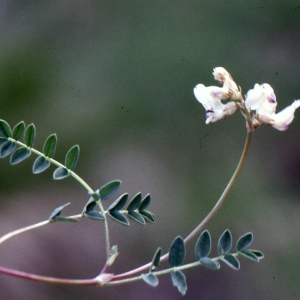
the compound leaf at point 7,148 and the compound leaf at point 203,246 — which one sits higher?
the compound leaf at point 7,148

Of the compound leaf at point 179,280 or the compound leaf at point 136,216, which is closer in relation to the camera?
the compound leaf at point 179,280

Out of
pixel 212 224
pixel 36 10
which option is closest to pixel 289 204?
pixel 212 224

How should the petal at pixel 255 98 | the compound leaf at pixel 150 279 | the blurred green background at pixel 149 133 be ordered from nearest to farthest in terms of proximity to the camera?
the compound leaf at pixel 150 279, the petal at pixel 255 98, the blurred green background at pixel 149 133

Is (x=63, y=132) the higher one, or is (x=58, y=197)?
(x=63, y=132)

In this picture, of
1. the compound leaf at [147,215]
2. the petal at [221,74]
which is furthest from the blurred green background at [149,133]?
the petal at [221,74]

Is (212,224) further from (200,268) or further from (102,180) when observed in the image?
(102,180)

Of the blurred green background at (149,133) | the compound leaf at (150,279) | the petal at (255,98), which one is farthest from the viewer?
the blurred green background at (149,133)

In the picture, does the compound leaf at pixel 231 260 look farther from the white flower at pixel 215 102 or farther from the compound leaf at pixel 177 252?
the white flower at pixel 215 102

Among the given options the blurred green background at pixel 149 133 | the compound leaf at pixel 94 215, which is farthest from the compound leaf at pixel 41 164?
the blurred green background at pixel 149 133
